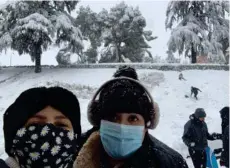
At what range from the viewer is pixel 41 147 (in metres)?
1.85

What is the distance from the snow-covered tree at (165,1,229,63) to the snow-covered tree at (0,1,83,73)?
6906 millimetres

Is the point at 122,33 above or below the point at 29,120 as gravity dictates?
above

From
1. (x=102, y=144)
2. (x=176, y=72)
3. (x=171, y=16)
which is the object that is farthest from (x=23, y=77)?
(x=102, y=144)

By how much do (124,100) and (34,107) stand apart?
0.63 m

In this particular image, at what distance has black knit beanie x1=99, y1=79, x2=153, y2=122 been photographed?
2371 mm

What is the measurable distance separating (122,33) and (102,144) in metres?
30.3

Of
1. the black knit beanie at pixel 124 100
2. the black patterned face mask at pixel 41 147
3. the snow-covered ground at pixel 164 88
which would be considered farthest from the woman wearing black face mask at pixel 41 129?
the snow-covered ground at pixel 164 88

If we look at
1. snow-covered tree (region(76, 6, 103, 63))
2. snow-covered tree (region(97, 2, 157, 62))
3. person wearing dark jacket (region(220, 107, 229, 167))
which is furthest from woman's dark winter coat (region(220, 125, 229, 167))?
snow-covered tree (region(76, 6, 103, 63))

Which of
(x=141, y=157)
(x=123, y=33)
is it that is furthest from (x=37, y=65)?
(x=141, y=157)

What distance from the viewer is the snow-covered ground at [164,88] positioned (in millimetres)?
13562

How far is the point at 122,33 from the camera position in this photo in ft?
107

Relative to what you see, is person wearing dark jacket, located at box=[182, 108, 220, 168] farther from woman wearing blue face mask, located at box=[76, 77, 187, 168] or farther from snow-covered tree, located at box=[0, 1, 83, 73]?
snow-covered tree, located at box=[0, 1, 83, 73]

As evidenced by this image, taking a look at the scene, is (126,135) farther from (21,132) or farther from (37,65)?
(37,65)

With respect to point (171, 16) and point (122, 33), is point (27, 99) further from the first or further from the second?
point (122, 33)
